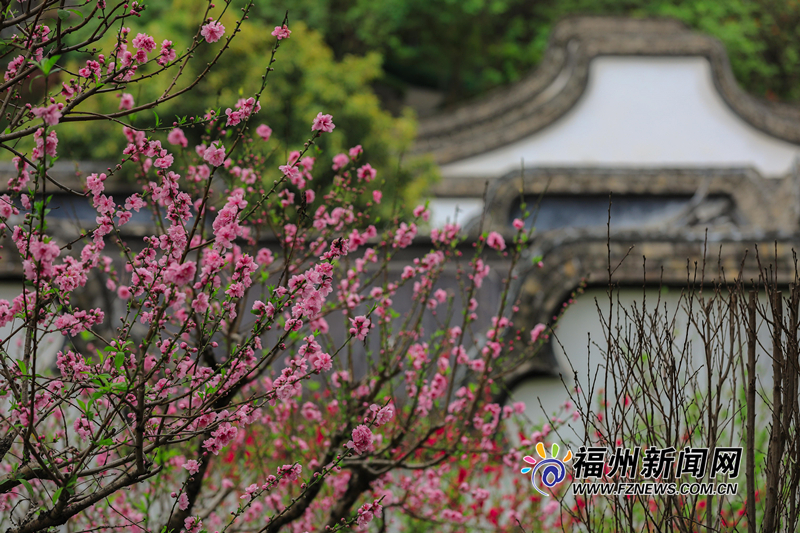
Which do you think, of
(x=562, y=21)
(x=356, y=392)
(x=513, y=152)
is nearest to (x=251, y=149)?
(x=356, y=392)

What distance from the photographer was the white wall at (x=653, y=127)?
1594cm

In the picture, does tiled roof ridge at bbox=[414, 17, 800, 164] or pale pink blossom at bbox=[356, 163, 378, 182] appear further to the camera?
tiled roof ridge at bbox=[414, 17, 800, 164]

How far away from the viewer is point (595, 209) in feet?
39.7

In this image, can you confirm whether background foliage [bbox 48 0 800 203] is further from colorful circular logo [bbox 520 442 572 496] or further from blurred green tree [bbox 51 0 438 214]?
colorful circular logo [bbox 520 442 572 496]

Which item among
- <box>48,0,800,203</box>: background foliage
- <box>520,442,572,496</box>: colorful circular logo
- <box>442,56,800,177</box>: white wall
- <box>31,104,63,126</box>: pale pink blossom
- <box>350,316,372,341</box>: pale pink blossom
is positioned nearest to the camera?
<box>31,104,63,126</box>: pale pink blossom

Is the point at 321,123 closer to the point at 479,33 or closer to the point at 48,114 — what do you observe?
the point at 48,114

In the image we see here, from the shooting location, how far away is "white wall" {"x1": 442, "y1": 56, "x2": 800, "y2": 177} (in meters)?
15.9

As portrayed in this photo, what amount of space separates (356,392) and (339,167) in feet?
4.09

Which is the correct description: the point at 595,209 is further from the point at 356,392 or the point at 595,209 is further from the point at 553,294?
the point at 356,392

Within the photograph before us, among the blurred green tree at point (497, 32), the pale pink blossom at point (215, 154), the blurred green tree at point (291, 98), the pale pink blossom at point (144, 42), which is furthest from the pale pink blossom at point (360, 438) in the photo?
the blurred green tree at point (497, 32)

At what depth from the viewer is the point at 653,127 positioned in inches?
633

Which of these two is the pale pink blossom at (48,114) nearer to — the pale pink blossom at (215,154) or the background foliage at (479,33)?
the pale pink blossom at (215,154)

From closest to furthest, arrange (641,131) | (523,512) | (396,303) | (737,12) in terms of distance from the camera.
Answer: (523,512) < (396,303) < (641,131) < (737,12)

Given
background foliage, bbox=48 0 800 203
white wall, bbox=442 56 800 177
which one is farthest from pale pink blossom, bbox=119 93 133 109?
background foliage, bbox=48 0 800 203
